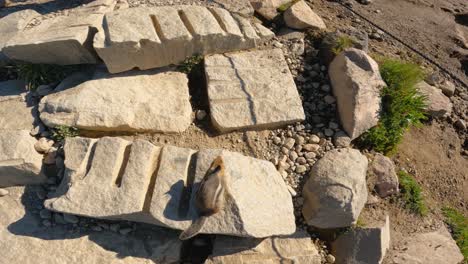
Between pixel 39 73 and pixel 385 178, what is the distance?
4449mm

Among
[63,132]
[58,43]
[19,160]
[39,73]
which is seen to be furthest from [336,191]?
[39,73]

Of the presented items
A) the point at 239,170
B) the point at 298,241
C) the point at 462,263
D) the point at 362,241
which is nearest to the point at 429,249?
the point at 462,263

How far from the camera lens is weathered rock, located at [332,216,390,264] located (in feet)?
14.0

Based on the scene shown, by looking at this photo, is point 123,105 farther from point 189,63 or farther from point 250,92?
point 250,92

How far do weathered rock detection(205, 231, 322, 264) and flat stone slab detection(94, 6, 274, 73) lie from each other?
7.76 ft

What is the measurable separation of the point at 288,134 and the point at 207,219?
163cm

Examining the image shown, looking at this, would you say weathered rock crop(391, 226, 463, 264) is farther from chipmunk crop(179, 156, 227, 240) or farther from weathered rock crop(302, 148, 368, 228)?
chipmunk crop(179, 156, 227, 240)

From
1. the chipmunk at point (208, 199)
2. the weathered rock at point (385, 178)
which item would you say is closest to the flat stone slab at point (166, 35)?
the chipmunk at point (208, 199)

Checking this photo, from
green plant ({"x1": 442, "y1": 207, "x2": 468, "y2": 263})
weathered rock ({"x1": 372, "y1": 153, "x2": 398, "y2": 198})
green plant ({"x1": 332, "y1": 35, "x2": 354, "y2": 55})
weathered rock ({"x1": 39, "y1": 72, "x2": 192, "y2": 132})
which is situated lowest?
green plant ({"x1": 442, "y1": 207, "x2": 468, "y2": 263})

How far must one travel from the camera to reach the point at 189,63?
17.1 feet

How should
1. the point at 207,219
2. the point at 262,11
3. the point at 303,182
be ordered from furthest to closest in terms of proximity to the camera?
the point at 262,11
the point at 303,182
the point at 207,219

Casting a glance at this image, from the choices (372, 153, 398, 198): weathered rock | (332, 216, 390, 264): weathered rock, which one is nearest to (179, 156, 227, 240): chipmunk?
(332, 216, 390, 264): weathered rock

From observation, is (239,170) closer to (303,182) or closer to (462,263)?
(303,182)

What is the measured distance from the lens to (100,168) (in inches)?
160
